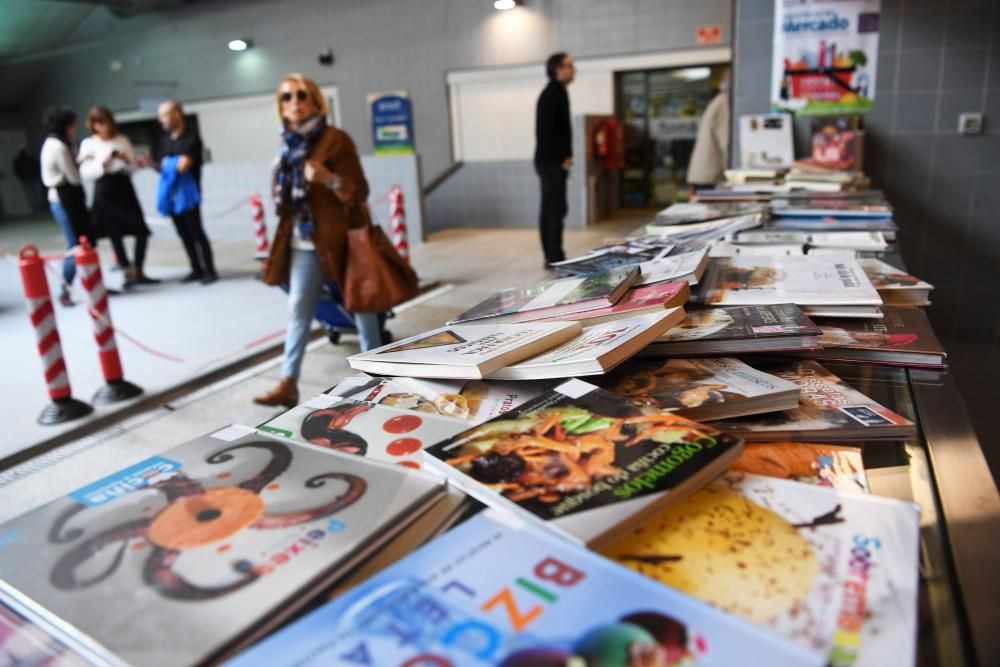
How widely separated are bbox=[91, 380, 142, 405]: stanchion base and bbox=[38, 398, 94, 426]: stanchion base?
111 millimetres

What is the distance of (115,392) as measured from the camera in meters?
3.16

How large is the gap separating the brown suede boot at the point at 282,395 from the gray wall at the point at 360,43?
7.89m

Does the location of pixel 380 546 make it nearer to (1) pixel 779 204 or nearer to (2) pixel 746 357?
(2) pixel 746 357

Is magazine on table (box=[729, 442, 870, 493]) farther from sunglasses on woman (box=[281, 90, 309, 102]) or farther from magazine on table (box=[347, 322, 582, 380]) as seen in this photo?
sunglasses on woman (box=[281, 90, 309, 102])

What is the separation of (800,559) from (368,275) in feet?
8.43

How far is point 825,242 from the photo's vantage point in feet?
6.09

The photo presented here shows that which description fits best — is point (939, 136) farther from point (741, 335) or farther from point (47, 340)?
point (47, 340)

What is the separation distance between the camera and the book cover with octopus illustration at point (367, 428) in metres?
0.75

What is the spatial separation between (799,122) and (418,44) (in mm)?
7730

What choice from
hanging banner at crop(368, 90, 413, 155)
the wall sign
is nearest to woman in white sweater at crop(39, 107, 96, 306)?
hanging banner at crop(368, 90, 413, 155)

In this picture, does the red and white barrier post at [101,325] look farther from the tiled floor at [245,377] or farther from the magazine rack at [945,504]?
the magazine rack at [945,504]

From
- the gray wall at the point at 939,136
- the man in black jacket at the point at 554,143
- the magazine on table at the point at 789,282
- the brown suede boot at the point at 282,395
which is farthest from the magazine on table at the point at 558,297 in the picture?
the man in black jacket at the point at 554,143

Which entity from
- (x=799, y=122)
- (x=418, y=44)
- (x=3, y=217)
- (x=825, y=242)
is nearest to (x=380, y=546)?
(x=825, y=242)

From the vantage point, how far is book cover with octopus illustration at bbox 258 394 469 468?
2.45 feet
